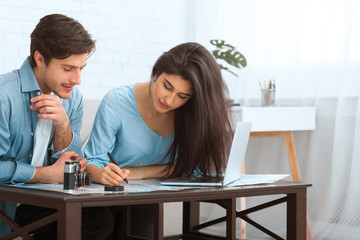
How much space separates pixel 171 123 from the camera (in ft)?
6.75

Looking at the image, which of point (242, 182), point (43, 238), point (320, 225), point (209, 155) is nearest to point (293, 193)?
point (242, 182)

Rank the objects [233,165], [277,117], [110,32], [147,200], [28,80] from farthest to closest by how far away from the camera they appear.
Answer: [110,32] → [277,117] → [28,80] → [233,165] → [147,200]

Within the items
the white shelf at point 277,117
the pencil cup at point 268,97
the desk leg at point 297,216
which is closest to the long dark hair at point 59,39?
the desk leg at point 297,216

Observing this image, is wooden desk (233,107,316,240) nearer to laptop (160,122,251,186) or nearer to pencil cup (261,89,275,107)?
pencil cup (261,89,275,107)

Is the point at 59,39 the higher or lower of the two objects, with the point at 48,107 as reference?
higher

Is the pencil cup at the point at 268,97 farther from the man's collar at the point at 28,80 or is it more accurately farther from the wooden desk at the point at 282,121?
the man's collar at the point at 28,80

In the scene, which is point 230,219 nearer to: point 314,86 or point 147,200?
point 147,200

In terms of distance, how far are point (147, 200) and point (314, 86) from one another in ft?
7.01

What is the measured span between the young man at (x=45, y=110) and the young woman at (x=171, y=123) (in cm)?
15

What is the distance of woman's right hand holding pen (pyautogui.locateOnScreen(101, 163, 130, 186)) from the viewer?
1492 millimetres

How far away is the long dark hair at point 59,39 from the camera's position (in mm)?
1743

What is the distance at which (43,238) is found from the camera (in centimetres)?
176

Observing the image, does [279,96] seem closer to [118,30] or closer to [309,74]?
[309,74]

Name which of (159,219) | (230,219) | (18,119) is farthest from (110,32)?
(159,219)
